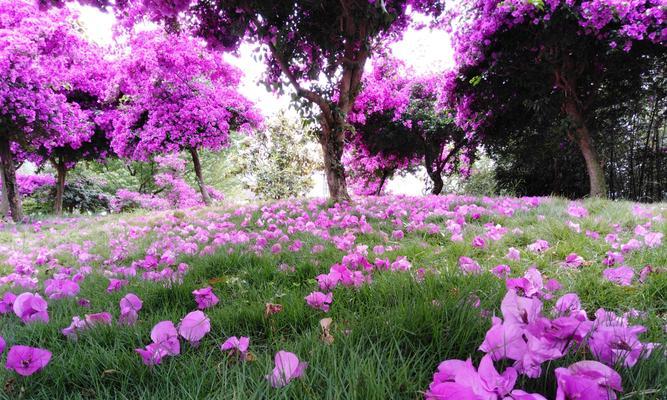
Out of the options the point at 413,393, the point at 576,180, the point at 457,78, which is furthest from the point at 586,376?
the point at 576,180

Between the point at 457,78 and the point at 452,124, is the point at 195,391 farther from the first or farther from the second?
the point at 452,124

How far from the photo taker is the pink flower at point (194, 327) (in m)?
1.16

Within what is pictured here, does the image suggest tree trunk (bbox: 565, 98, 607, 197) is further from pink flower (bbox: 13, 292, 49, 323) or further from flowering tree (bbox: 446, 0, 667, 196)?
pink flower (bbox: 13, 292, 49, 323)

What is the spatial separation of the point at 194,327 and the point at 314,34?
16.1 ft

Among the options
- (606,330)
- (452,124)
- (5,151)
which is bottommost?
(606,330)

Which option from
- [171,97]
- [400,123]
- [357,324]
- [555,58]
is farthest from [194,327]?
[400,123]

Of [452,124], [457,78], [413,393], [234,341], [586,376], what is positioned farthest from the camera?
[452,124]

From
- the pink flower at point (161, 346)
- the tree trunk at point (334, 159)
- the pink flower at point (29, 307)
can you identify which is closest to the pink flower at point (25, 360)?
the pink flower at point (161, 346)

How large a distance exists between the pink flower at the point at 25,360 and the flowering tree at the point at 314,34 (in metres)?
3.82

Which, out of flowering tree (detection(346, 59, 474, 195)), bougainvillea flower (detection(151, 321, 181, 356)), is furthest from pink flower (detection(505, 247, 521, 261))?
flowering tree (detection(346, 59, 474, 195))

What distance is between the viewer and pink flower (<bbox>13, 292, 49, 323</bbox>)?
4.98 ft

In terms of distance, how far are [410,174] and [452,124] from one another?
7487 millimetres

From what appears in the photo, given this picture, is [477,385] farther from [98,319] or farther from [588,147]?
[588,147]

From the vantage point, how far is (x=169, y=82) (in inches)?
361
